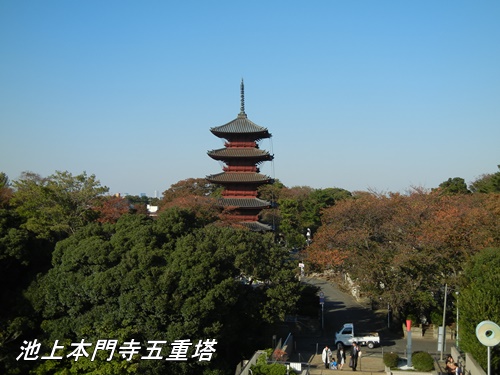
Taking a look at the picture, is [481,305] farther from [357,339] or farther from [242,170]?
[242,170]

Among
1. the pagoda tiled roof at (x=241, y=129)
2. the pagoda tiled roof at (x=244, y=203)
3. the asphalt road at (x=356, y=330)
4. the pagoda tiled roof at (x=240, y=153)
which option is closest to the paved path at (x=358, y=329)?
the asphalt road at (x=356, y=330)

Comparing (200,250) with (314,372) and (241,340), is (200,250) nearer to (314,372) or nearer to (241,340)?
(241,340)

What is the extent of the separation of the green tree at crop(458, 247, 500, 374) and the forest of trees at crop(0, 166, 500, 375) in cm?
5

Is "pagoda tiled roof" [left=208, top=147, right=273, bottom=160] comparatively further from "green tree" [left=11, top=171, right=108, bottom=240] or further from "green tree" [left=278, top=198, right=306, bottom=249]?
"green tree" [left=278, top=198, right=306, bottom=249]

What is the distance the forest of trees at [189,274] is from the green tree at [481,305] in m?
0.05

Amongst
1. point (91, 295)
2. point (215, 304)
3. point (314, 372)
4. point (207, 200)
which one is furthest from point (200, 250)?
point (207, 200)

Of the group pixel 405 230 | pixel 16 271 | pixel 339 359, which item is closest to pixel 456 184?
pixel 405 230

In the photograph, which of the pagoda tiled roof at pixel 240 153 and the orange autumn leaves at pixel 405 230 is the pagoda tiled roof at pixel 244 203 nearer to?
the pagoda tiled roof at pixel 240 153

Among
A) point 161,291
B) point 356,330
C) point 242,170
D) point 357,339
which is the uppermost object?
point 242,170

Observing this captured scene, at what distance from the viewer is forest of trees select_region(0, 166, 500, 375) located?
18.5 meters

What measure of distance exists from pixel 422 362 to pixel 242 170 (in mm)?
23528

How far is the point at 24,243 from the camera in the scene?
21203 millimetres

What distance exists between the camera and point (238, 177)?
127 ft

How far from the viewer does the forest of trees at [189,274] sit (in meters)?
18.5
